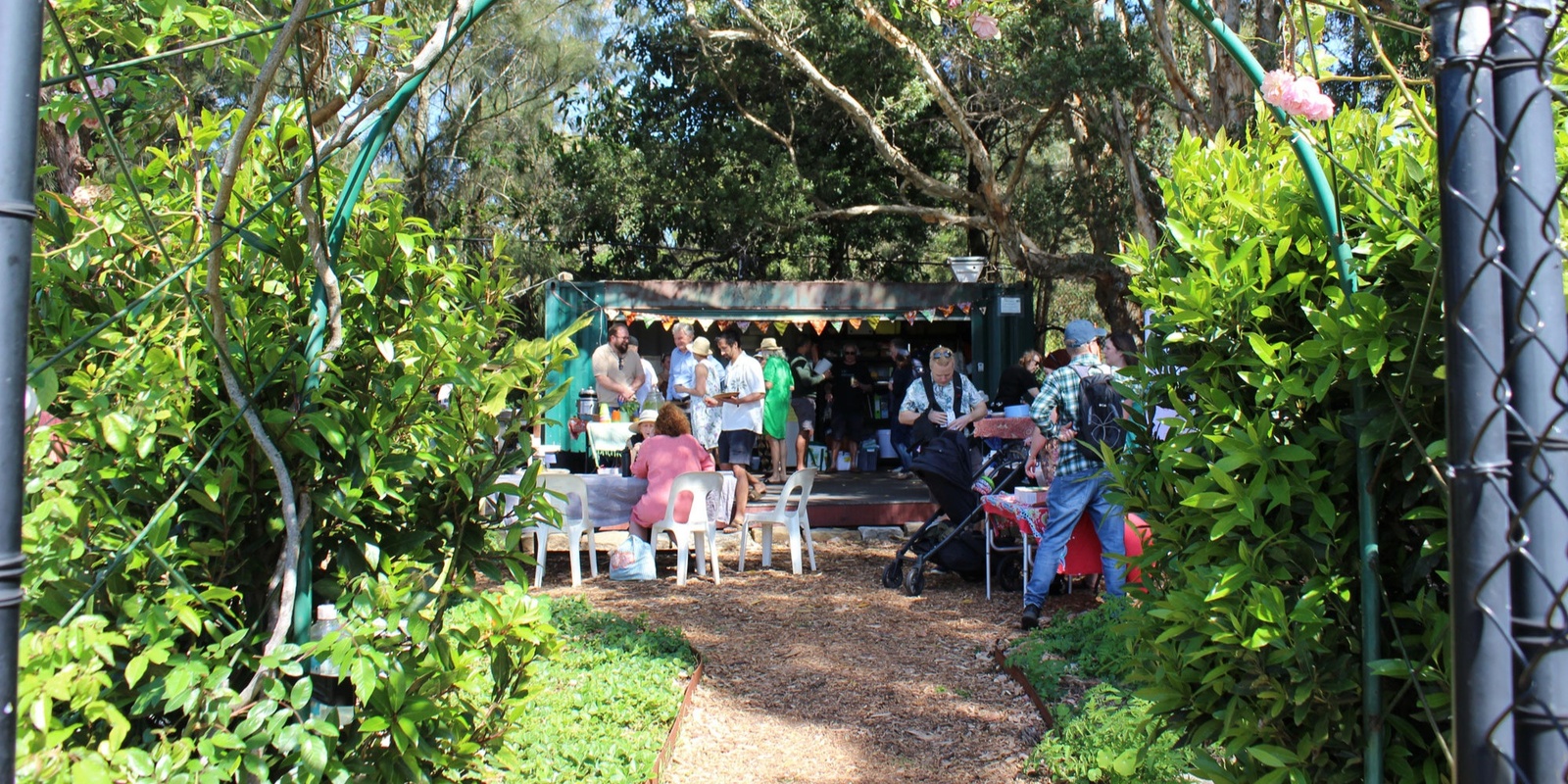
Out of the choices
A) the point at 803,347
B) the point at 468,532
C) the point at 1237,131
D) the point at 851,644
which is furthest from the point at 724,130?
the point at 468,532

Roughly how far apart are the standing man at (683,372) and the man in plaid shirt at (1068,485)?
465cm

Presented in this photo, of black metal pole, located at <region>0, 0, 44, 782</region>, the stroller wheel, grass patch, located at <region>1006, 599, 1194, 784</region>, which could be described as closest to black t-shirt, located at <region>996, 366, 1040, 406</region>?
the stroller wheel

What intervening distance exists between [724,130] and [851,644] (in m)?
12.5

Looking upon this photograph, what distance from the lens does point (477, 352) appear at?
2.71 metres

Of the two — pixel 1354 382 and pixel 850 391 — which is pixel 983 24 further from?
pixel 850 391

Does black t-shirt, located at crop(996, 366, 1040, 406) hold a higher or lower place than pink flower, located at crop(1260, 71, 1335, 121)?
lower

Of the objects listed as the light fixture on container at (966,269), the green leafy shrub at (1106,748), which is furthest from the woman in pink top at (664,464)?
the light fixture on container at (966,269)

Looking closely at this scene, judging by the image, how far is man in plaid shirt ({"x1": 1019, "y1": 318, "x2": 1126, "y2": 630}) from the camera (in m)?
5.98

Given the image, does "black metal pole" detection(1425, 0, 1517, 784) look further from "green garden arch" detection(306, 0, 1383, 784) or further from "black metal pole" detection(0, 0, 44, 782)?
"black metal pole" detection(0, 0, 44, 782)

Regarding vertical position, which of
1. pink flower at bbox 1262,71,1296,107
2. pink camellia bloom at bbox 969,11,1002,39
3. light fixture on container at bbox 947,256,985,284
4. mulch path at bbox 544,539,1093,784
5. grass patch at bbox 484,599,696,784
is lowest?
mulch path at bbox 544,539,1093,784

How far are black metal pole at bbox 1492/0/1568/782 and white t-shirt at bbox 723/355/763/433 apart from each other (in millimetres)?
8655

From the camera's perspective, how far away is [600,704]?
14.9ft

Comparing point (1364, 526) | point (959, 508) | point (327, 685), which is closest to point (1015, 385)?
point (959, 508)

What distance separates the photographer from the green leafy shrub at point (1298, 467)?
2312mm
